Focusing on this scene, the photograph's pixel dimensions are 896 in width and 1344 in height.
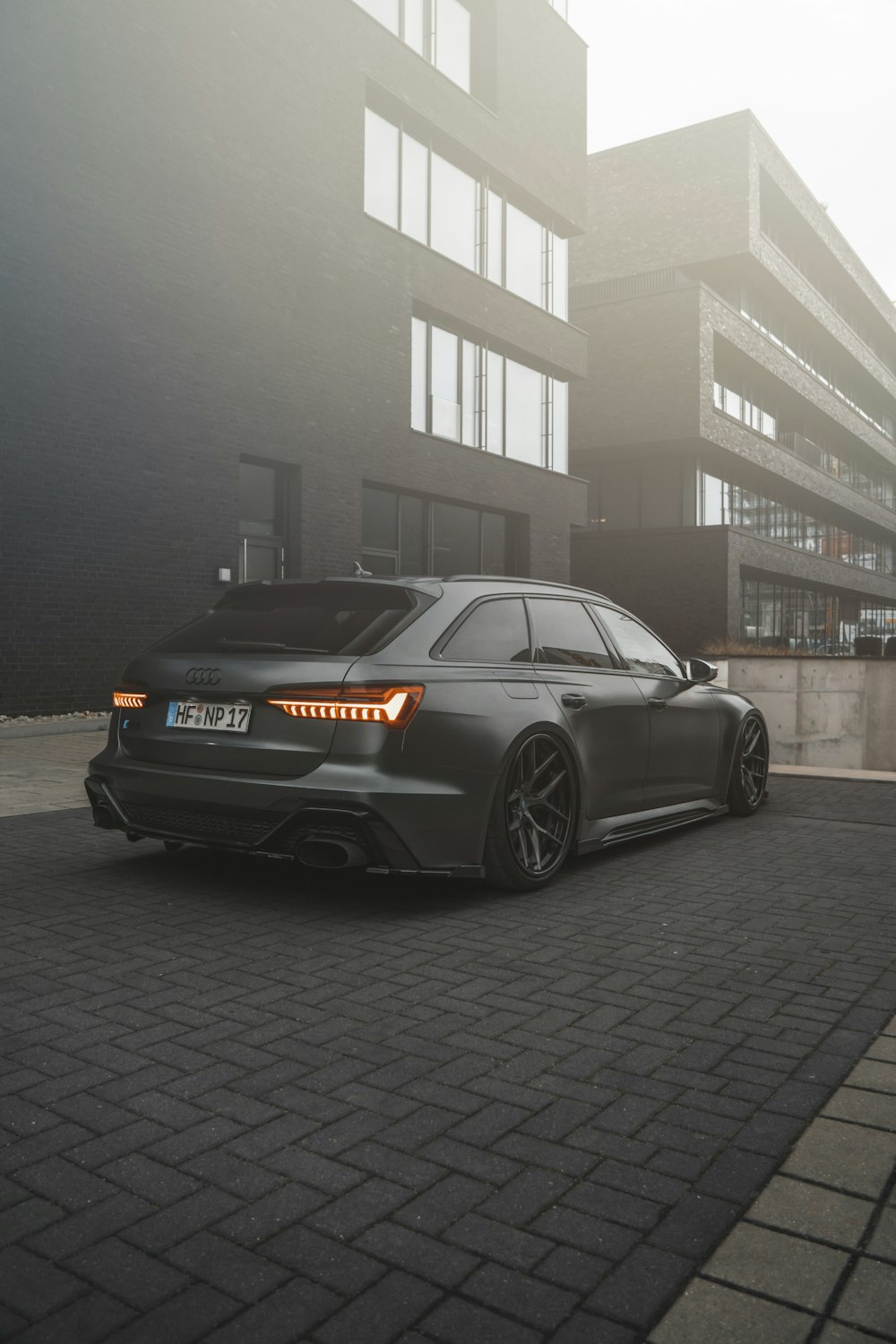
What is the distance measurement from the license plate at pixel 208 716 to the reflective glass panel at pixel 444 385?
57.4ft

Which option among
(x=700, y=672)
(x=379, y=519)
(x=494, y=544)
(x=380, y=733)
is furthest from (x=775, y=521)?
(x=380, y=733)

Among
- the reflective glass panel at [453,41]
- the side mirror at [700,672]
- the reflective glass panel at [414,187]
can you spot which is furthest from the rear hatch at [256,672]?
the reflective glass panel at [453,41]

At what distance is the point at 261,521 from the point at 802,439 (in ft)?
101

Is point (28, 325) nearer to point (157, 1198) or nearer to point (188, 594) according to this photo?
point (188, 594)

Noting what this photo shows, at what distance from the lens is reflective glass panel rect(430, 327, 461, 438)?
2205 cm

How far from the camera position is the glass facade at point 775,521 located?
34438mm

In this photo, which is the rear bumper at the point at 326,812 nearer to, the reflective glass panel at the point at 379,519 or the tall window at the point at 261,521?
the tall window at the point at 261,521

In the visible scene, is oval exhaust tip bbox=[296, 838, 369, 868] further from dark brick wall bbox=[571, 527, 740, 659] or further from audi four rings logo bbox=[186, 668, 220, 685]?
dark brick wall bbox=[571, 527, 740, 659]

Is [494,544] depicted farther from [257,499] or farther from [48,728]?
[48,728]

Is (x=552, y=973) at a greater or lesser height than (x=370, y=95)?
lesser

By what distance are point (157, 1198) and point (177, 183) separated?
16.1 metres

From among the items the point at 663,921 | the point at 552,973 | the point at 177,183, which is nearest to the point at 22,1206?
the point at 552,973

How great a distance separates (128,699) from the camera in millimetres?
5309

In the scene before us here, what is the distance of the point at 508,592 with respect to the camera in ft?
18.8
